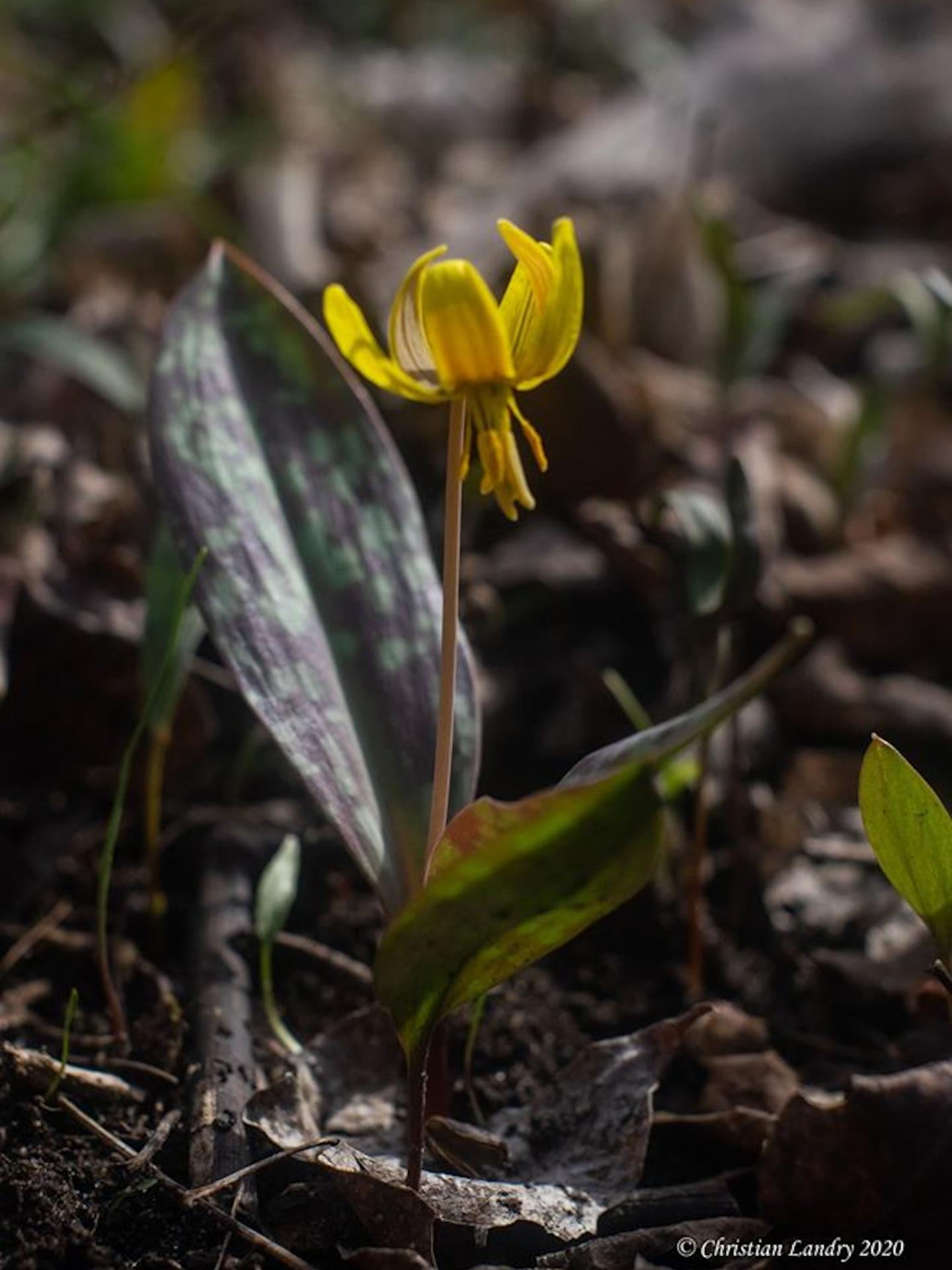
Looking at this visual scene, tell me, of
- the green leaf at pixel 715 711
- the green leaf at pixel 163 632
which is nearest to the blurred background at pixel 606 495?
the green leaf at pixel 163 632

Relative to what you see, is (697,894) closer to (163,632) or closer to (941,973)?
(941,973)

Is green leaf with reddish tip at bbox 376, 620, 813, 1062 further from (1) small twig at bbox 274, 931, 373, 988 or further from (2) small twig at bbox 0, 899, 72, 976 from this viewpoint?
(2) small twig at bbox 0, 899, 72, 976

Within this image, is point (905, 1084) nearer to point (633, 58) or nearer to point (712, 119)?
point (712, 119)

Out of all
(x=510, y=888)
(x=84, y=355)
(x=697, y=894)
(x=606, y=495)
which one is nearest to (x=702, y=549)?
(x=697, y=894)

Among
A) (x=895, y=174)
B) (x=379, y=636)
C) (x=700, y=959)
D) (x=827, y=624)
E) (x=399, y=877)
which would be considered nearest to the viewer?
(x=399, y=877)

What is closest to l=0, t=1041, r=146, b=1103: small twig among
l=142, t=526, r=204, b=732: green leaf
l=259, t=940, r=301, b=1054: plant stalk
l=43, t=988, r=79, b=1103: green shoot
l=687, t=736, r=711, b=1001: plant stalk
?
l=43, t=988, r=79, b=1103: green shoot

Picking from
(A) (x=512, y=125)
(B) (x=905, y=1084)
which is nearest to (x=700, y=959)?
(B) (x=905, y=1084)
